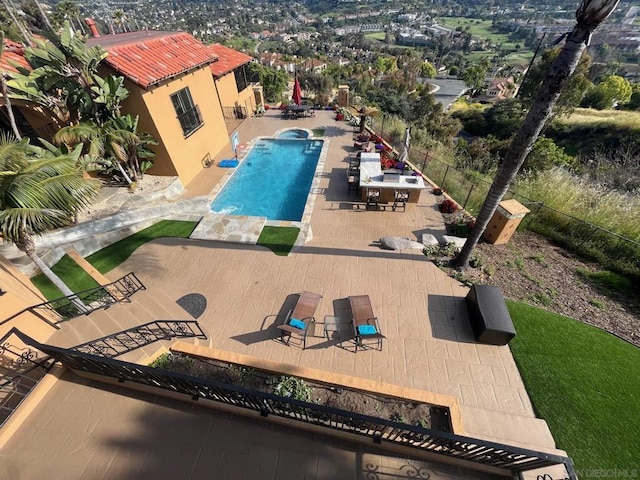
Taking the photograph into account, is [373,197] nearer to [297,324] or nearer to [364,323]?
[364,323]

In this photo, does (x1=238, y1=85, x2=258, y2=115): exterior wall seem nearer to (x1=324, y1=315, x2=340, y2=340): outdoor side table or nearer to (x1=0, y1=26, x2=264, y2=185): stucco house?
(x1=0, y1=26, x2=264, y2=185): stucco house

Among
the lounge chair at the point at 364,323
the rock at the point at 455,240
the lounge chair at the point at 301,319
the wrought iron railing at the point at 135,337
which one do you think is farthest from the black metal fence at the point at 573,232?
the wrought iron railing at the point at 135,337

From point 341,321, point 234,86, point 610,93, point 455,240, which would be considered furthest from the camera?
point 610,93

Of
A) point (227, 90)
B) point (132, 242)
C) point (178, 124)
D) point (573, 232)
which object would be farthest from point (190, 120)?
point (573, 232)

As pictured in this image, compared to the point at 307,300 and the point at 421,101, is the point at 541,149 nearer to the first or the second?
the point at 307,300

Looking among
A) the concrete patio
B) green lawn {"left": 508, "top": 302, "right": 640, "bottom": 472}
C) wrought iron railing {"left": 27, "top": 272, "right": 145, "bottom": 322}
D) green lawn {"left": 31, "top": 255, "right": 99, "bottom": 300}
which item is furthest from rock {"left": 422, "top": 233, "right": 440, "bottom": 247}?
green lawn {"left": 31, "top": 255, "right": 99, "bottom": 300}
